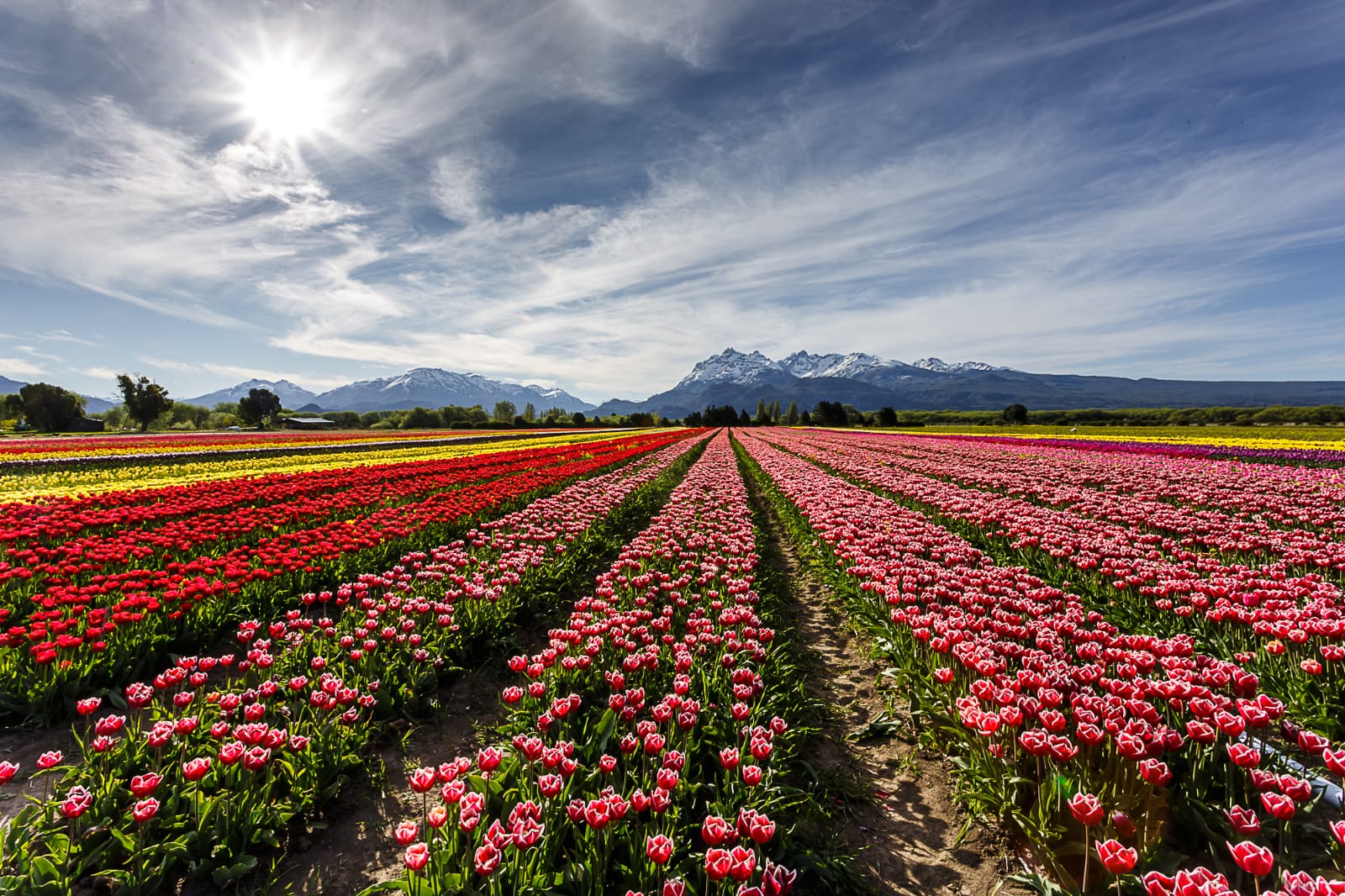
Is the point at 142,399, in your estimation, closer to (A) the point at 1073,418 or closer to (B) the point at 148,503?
(B) the point at 148,503

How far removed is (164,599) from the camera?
5797 millimetres

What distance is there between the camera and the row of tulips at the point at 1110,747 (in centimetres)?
290

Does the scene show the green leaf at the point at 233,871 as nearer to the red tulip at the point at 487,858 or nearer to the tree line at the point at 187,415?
the red tulip at the point at 487,858

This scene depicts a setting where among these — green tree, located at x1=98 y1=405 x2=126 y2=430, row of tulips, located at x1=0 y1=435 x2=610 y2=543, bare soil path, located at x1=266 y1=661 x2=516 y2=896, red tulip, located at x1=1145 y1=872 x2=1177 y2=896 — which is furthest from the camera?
green tree, located at x1=98 y1=405 x2=126 y2=430

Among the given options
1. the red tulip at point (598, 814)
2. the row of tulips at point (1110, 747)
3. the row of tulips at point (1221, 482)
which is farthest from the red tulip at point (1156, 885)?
the row of tulips at point (1221, 482)

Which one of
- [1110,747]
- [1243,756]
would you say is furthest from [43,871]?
[1243,756]

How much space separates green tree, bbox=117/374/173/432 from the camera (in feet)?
270

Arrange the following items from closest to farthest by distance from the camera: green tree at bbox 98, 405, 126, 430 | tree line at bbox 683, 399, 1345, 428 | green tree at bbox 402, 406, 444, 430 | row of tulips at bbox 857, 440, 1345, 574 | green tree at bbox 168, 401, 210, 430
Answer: row of tulips at bbox 857, 440, 1345, 574 → tree line at bbox 683, 399, 1345, 428 → green tree at bbox 168, 401, 210, 430 → green tree at bbox 98, 405, 126, 430 → green tree at bbox 402, 406, 444, 430

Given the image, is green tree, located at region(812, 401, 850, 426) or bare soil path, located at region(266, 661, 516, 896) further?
green tree, located at region(812, 401, 850, 426)

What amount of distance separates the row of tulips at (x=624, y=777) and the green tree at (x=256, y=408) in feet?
428

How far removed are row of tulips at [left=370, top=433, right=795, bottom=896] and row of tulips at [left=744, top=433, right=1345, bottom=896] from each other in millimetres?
1445

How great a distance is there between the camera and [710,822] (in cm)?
280

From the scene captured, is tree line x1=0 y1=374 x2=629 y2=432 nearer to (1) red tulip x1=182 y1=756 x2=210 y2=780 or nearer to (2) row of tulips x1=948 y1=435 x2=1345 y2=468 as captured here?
(2) row of tulips x1=948 y1=435 x2=1345 y2=468

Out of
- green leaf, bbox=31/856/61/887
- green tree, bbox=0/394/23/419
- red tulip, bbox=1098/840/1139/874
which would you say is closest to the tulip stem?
red tulip, bbox=1098/840/1139/874
